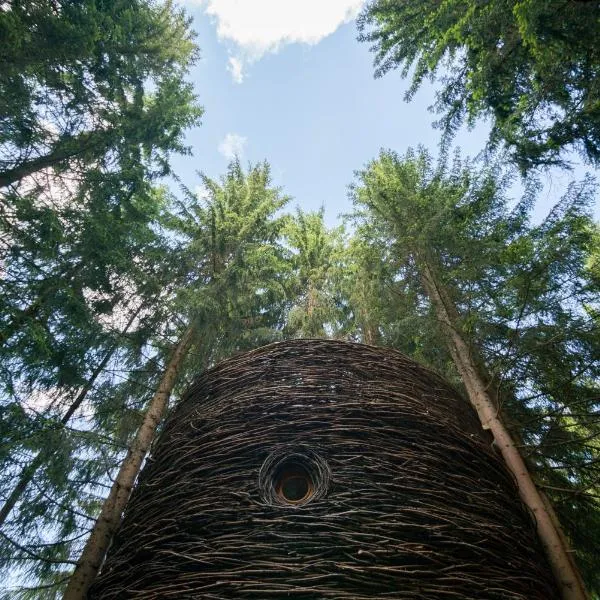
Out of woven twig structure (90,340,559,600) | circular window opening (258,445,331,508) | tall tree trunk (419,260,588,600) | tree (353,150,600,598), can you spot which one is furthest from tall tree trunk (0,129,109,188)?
circular window opening (258,445,331,508)

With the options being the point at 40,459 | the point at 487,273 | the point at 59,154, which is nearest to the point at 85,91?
the point at 59,154

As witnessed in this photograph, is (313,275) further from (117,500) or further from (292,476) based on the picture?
(292,476)

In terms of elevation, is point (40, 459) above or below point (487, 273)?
below

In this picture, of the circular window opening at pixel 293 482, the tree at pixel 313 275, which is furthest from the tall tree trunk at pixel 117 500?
the tree at pixel 313 275

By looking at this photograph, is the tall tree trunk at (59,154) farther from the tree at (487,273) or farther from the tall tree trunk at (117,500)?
the tree at (487,273)

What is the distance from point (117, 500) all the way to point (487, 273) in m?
4.56

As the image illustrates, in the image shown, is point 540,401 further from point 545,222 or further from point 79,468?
point 79,468

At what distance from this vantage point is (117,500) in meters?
4.02

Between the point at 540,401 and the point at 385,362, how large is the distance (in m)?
2.65

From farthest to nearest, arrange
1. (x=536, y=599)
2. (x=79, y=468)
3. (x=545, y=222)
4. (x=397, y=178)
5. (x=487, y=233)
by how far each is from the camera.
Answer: (x=397, y=178)
(x=487, y=233)
(x=79, y=468)
(x=545, y=222)
(x=536, y=599)

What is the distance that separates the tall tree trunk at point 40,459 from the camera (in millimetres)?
4430

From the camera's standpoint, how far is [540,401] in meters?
4.89

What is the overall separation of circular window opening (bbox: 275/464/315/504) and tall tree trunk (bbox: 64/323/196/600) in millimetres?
1683

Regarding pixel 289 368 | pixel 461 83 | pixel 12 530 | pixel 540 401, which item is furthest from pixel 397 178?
pixel 12 530
